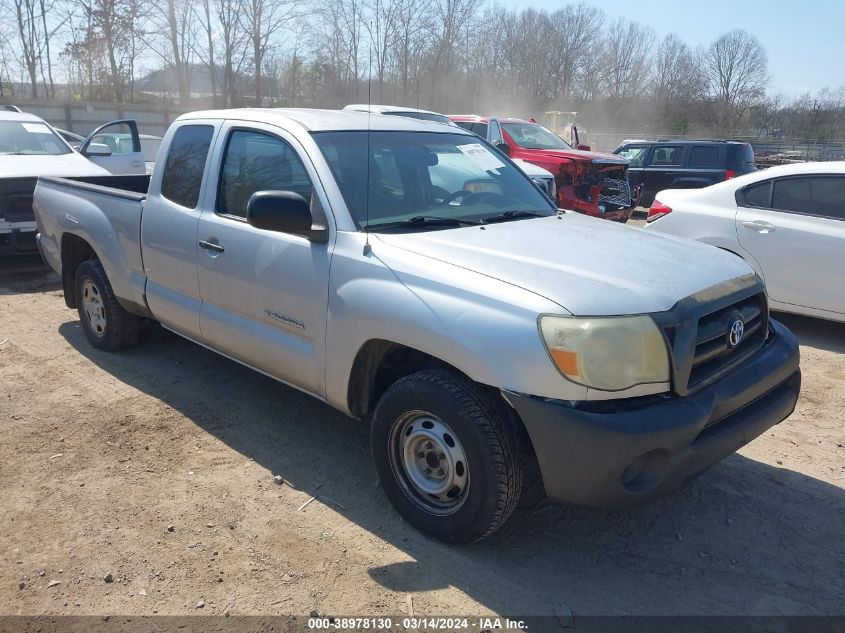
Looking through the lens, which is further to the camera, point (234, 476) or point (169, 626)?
point (234, 476)

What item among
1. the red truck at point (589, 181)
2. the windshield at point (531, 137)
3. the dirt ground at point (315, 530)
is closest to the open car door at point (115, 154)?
the red truck at point (589, 181)

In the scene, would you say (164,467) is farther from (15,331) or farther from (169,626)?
(15,331)

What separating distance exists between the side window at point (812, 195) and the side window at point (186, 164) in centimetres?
516

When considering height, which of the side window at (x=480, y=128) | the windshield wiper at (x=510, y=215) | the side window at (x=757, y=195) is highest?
the side window at (x=480, y=128)

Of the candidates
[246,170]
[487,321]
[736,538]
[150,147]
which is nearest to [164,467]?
[246,170]

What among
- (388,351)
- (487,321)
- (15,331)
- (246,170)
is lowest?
(15,331)

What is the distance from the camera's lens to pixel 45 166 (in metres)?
8.44

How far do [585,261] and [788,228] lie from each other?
4161mm

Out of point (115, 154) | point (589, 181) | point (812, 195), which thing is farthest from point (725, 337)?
point (115, 154)

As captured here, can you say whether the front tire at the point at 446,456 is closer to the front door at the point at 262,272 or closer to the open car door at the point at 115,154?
the front door at the point at 262,272

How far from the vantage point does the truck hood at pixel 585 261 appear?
2779 millimetres

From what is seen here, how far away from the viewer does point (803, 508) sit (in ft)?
11.7

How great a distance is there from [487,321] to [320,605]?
1312 millimetres

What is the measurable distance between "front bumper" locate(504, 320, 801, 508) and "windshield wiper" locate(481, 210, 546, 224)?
4.57 ft
